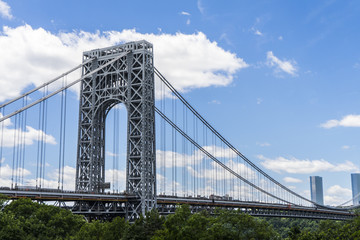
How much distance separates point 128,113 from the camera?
89.8 meters

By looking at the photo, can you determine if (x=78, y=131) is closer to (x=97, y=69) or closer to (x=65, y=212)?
(x=97, y=69)

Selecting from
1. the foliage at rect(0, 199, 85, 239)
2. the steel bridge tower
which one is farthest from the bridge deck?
the foliage at rect(0, 199, 85, 239)

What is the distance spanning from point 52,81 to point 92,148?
15.4m

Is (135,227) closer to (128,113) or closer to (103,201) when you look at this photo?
(103,201)

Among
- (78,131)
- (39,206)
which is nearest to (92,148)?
(78,131)

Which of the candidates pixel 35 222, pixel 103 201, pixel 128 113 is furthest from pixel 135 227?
pixel 128 113

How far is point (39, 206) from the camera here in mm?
59188

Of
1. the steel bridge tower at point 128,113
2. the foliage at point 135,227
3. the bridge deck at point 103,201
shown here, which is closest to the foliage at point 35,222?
the foliage at point 135,227

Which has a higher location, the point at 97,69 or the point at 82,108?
the point at 97,69

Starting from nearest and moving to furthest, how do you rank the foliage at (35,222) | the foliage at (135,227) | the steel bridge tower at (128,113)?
the foliage at (135,227) < the foliage at (35,222) < the steel bridge tower at (128,113)

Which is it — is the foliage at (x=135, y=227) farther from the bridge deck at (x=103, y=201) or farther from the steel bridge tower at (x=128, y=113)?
the steel bridge tower at (x=128, y=113)

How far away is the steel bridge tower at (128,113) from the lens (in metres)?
87.1

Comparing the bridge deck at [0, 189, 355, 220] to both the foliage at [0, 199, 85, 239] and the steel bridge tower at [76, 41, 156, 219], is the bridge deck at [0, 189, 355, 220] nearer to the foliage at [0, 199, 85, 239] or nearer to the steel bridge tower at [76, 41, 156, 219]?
the steel bridge tower at [76, 41, 156, 219]

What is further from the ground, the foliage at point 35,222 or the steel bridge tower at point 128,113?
the steel bridge tower at point 128,113
